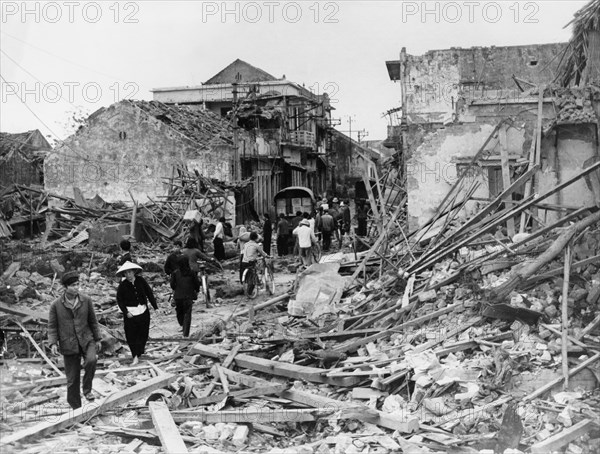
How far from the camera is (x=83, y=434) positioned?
7.00 m

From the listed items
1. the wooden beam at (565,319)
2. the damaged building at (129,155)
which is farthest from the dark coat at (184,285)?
the damaged building at (129,155)

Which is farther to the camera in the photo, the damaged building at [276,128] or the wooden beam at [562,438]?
the damaged building at [276,128]

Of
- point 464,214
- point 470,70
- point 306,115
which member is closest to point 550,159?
point 464,214

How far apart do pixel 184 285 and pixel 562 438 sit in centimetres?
650

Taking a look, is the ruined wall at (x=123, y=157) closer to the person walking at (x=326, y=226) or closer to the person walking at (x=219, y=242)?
the person walking at (x=326, y=226)

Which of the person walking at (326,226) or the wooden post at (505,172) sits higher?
the wooden post at (505,172)

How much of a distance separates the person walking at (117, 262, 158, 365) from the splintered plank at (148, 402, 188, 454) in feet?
8.22

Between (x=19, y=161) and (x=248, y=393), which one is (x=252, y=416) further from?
(x=19, y=161)

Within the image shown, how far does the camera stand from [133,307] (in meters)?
9.94

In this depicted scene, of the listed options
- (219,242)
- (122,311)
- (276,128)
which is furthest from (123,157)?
(122,311)

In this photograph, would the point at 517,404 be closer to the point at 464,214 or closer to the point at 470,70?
the point at 464,214

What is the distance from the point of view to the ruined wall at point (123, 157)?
1288 inches

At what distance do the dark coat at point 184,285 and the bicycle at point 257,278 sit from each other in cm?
400

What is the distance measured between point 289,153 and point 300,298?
3320cm
